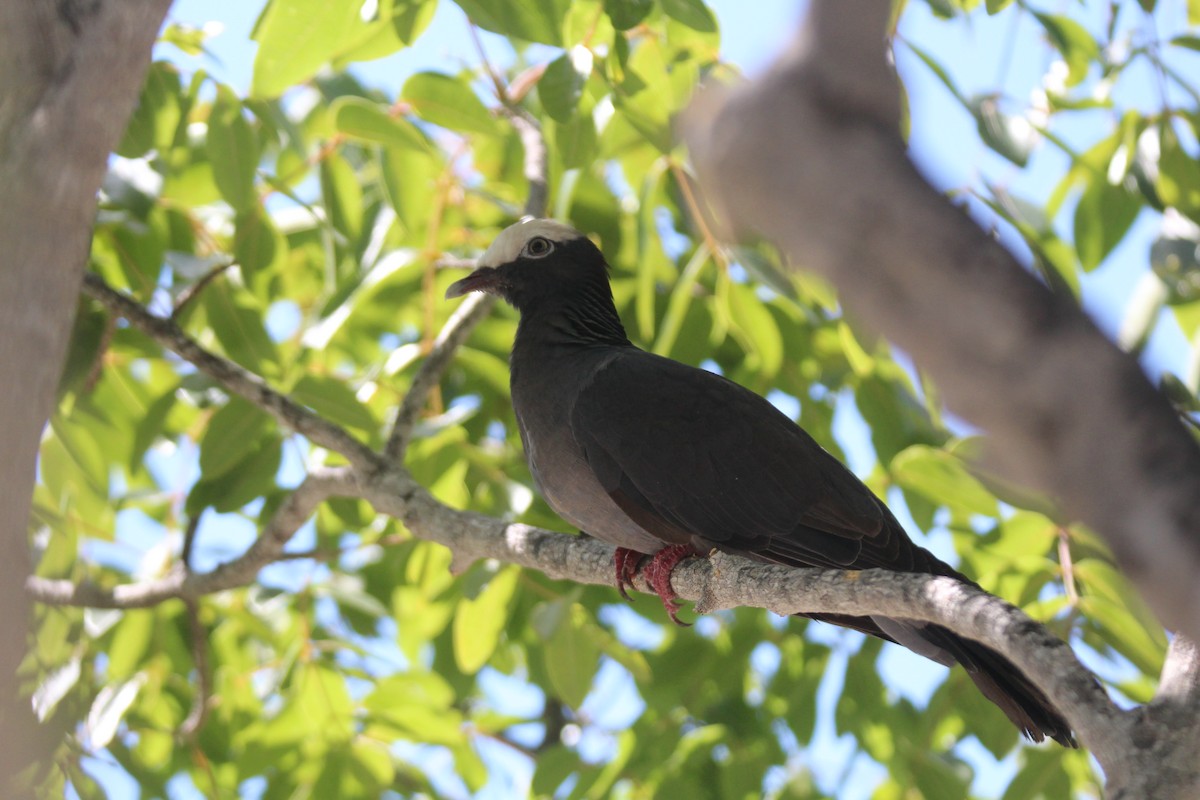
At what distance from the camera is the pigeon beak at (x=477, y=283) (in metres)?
3.79

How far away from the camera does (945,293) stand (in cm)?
57

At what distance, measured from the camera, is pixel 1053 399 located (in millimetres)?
544

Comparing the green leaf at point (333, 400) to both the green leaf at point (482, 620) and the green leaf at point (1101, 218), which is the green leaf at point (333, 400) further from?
the green leaf at point (1101, 218)

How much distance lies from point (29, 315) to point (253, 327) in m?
2.17

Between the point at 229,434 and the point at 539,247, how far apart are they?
1272mm

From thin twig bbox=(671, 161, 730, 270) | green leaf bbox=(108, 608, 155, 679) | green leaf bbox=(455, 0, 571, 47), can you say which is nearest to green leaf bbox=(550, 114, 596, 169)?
thin twig bbox=(671, 161, 730, 270)

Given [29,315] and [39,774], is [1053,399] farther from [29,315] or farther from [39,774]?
[39,774]

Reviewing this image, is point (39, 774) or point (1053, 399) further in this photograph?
point (39, 774)

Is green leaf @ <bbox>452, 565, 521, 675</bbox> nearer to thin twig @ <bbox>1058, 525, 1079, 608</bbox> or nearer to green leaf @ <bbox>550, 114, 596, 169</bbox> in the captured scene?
green leaf @ <bbox>550, 114, 596, 169</bbox>

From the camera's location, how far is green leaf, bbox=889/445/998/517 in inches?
122

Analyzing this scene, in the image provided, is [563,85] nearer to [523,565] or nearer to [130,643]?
[523,565]

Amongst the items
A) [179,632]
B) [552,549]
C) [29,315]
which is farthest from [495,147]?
[29,315]

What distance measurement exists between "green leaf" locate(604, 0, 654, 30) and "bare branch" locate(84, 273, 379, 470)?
143cm

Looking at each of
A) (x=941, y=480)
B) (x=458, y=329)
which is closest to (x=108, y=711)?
(x=458, y=329)
